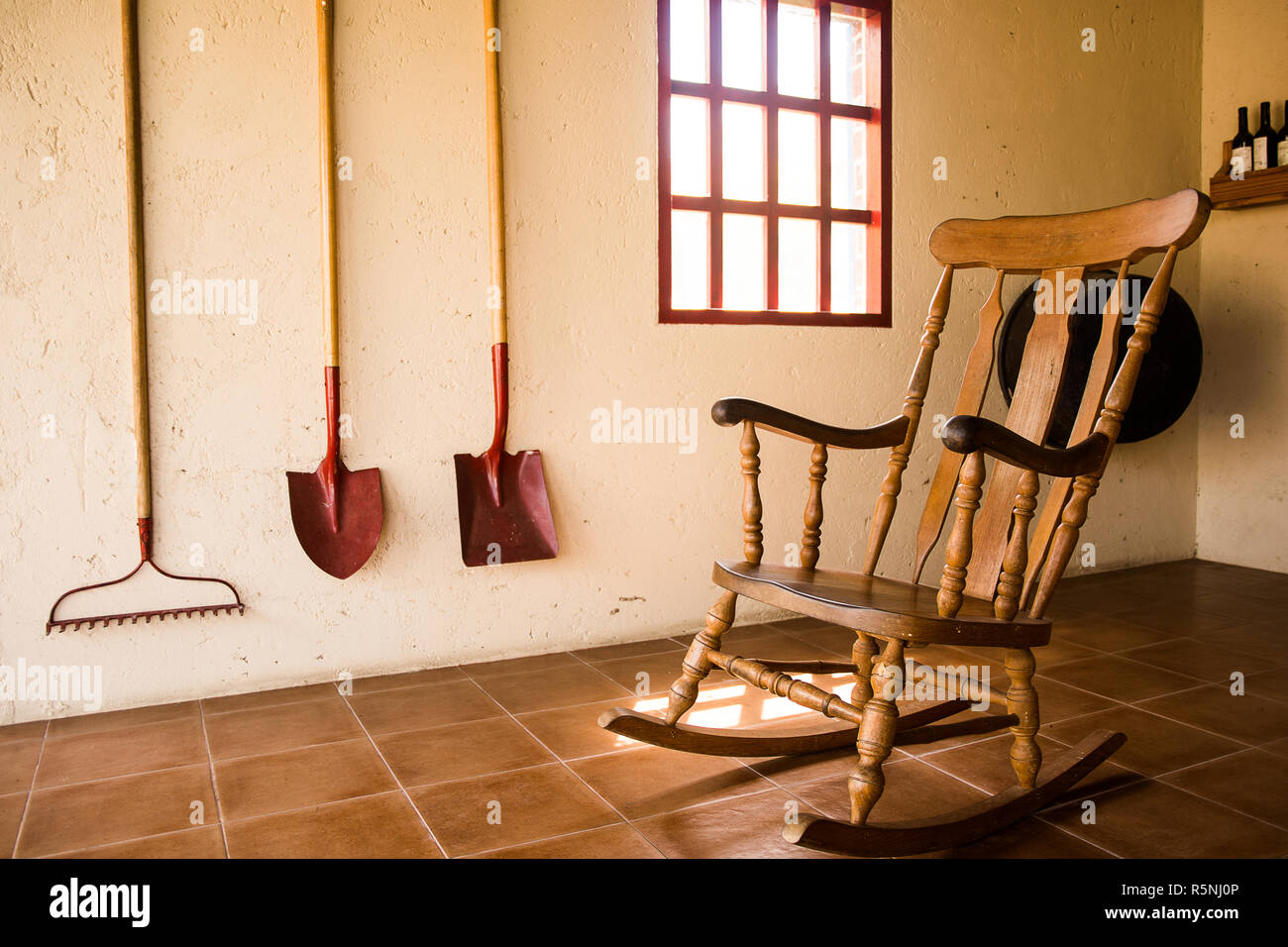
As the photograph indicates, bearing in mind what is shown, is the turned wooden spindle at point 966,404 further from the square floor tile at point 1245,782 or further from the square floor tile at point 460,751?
the square floor tile at point 460,751

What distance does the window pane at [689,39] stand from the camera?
3676 mm

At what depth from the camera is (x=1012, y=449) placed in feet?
5.54

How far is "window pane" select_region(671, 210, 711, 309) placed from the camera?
11.6 ft

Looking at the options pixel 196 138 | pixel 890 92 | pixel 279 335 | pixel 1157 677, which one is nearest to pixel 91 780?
pixel 279 335

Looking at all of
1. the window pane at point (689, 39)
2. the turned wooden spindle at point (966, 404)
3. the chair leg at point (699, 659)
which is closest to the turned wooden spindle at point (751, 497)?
the chair leg at point (699, 659)

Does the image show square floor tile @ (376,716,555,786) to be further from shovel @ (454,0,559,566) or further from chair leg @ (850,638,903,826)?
chair leg @ (850,638,903,826)

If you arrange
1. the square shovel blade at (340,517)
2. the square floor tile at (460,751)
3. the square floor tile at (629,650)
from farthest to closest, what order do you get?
the square floor tile at (629,650) < the square shovel blade at (340,517) < the square floor tile at (460,751)

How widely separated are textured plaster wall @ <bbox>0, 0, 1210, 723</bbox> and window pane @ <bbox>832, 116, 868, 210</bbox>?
14 cm

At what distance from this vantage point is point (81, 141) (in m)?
2.60

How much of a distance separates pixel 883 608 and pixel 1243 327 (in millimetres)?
3853

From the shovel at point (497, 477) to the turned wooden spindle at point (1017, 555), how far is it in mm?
1619

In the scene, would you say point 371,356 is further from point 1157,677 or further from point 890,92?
point 1157,677

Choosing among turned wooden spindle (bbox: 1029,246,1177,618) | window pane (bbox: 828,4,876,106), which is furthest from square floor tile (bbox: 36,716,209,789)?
window pane (bbox: 828,4,876,106)

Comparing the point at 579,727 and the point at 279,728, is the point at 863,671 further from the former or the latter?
the point at 279,728
